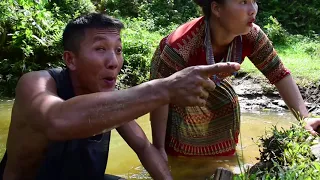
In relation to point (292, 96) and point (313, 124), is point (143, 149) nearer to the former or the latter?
point (313, 124)

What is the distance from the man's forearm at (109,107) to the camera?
1.75 m

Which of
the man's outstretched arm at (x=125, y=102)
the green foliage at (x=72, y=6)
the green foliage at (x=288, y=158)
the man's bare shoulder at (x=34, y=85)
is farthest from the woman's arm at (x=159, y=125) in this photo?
the green foliage at (x=72, y=6)

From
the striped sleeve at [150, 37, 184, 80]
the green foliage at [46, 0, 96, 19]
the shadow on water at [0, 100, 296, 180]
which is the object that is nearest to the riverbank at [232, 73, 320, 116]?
the shadow on water at [0, 100, 296, 180]

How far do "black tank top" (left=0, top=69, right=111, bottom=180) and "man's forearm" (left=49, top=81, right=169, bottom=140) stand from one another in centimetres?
59

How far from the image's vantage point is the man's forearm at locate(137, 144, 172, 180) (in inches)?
102

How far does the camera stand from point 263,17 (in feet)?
44.1

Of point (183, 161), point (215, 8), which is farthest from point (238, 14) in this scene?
point (183, 161)

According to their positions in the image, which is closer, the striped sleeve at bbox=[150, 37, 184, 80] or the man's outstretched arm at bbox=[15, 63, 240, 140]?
the man's outstretched arm at bbox=[15, 63, 240, 140]

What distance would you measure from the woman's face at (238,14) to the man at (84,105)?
3.12 ft

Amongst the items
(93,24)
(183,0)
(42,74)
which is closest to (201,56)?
(93,24)

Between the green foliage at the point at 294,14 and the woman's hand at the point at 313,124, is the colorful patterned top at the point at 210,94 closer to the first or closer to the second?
the woman's hand at the point at 313,124

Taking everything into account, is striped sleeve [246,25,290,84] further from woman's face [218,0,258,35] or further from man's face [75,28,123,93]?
man's face [75,28,123,93]

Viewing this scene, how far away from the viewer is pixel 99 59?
7.50 ft

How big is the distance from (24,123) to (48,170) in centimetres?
31
